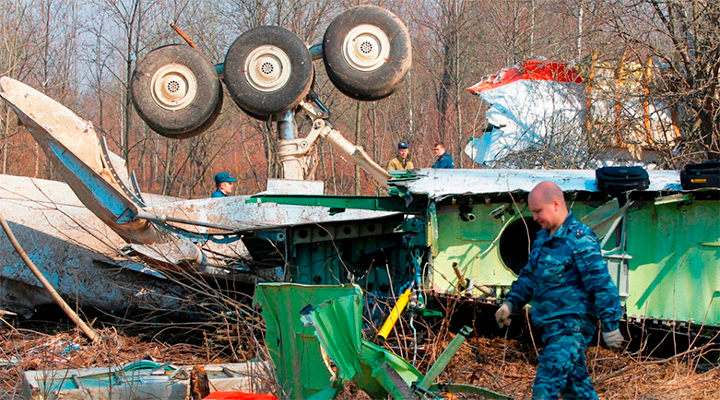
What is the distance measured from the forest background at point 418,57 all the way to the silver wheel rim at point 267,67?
2.15 meters

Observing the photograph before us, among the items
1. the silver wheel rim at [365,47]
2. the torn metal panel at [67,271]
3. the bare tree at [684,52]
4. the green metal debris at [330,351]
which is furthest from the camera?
the bare tree at [684,52]

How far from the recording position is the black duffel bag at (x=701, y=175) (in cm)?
625

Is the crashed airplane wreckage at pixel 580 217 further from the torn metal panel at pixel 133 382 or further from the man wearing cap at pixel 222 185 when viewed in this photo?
the man wearing cap at pixel 222 185

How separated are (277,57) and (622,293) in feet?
15.4

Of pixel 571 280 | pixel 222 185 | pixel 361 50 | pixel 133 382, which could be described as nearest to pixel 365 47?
pixel 361 50

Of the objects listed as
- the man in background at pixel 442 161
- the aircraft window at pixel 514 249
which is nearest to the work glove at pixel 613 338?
the aircraft window at pixel 514 249

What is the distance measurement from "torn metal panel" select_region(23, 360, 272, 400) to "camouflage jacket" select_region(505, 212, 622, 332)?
1.94 meters

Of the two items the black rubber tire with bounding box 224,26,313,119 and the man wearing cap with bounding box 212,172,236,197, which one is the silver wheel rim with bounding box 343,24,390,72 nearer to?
the black rubber tire with bounding box 224,26,313,119

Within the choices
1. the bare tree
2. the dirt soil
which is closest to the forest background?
the bare tree

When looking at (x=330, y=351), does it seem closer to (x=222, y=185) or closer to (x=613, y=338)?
(x=613, y=338)

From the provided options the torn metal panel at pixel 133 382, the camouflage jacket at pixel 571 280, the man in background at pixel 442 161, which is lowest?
the torn metal panel at pixel 133 382

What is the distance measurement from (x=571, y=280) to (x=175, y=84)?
18.9ft

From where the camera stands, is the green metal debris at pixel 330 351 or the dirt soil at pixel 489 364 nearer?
the green metal debris at pixel 330 351

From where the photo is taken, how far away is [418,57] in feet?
79.7
